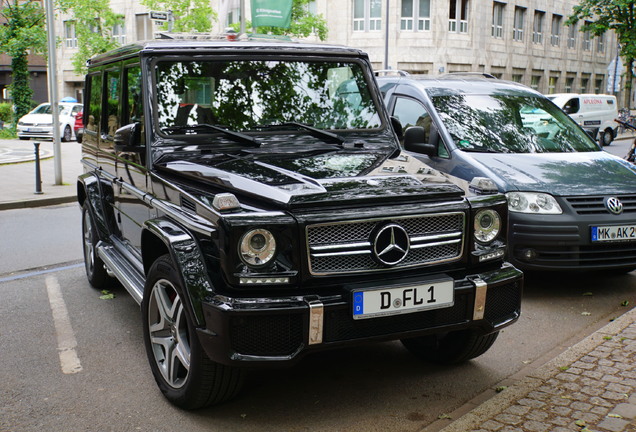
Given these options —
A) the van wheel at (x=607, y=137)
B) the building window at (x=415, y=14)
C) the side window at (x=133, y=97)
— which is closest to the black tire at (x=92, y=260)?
the side window at (x=133, y=97)

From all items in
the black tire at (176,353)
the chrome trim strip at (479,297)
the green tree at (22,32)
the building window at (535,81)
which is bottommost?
the black tire at (176,353)

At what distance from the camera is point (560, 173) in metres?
6.46

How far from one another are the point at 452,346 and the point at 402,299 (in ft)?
3.72

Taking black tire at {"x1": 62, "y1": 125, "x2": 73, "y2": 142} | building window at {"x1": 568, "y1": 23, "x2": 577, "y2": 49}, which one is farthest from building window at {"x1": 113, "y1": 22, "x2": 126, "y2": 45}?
building window at {"x1": 568, "y1": 23, "x2": 577, "y2": 49}

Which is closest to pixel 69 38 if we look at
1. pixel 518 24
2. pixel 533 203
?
pixel 518 24

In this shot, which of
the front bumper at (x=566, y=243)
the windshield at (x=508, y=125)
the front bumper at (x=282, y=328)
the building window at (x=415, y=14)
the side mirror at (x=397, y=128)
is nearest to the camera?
the front bumper at (x=282, y=328)

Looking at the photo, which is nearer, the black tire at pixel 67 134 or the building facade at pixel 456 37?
the black tire at pixel 67 134

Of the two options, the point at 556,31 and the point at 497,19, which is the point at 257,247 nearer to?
the point at 497,19

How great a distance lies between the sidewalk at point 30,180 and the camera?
1248 cm

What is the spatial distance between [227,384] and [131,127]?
1.79 m

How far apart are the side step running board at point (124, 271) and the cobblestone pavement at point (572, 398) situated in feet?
6.97

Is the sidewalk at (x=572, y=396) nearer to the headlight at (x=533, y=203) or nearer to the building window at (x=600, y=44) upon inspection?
the headlight at (x=533, y=203)

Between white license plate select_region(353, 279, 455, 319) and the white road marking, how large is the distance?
2144 millimetres

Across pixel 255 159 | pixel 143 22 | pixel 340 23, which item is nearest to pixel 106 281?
pixel 255 159
